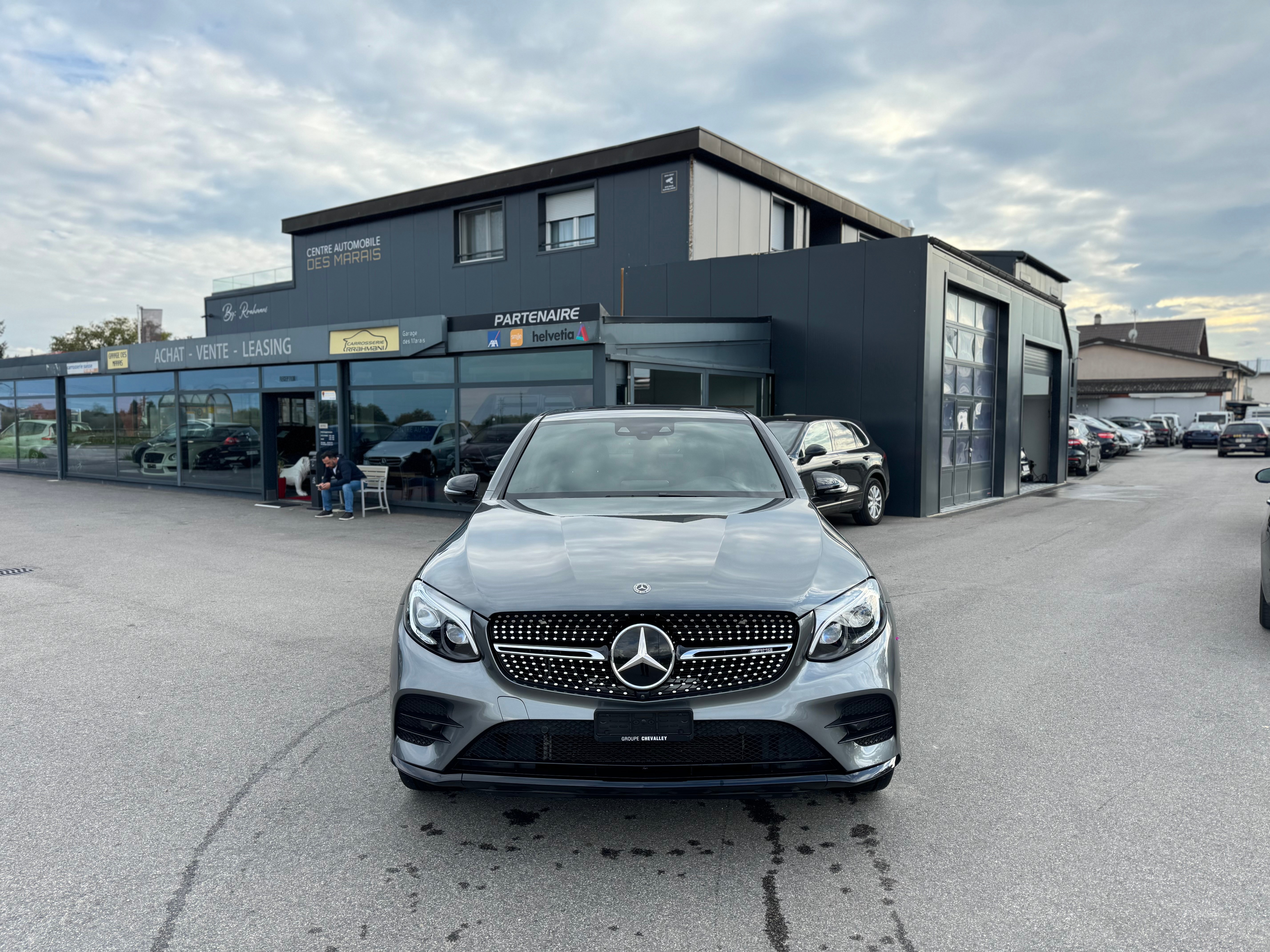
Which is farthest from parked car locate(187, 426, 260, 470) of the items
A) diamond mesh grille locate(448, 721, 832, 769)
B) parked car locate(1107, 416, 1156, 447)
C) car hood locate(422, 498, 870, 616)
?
parked car locate(1107, 416, 1156, 447)

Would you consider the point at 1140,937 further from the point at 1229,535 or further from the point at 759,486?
the point at 1229,535

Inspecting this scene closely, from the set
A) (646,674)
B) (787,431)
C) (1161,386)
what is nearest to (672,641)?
(646,674)

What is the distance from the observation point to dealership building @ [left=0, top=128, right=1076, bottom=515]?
46.2ft

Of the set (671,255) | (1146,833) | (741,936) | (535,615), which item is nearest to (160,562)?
(535,615)

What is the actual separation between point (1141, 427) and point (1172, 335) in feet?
108

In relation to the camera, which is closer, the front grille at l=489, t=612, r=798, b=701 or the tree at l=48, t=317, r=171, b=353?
the front grille at l=489, t=612, r=798, b=701

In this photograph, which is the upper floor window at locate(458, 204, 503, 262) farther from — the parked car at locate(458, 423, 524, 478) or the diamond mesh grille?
the diamond mesh grille

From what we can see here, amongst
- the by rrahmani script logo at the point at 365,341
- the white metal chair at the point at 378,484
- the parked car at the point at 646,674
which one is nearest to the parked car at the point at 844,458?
the by rrahmani script logo at the point at 365,341

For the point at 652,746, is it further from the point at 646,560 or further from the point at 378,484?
the point at 378,484

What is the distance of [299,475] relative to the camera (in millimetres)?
17375

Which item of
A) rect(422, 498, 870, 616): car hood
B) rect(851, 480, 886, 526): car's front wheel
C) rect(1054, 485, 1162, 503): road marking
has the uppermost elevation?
rect(422, 498, 870, 616): car hood

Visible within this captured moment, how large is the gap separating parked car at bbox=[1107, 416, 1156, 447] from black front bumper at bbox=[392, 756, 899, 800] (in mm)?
43523

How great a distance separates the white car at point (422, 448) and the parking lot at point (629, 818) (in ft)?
24.5

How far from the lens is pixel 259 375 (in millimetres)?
17625
